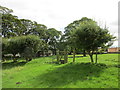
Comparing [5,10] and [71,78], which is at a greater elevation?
[5,10]

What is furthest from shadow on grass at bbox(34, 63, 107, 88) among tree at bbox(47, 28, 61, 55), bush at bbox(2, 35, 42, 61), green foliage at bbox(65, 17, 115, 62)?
tree at bbox(47, 28, 61, 55)

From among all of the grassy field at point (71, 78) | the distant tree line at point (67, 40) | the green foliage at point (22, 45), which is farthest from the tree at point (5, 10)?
the grassy field at point (71, 78)

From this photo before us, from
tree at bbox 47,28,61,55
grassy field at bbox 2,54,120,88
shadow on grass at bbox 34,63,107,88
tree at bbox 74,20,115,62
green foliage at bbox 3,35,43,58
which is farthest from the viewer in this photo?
tree at bbox 47,28,61,55

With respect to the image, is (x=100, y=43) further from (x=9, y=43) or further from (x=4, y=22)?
(x=4, y=22)

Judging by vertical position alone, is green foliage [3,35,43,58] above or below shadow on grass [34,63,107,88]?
above

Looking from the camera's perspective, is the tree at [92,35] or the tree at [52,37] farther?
the tree at [52,37]

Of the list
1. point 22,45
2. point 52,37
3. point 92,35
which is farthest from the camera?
point 52,37

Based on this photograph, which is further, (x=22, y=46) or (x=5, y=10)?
(x=5, y=10)

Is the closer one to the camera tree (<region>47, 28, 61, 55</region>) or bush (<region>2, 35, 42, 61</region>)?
bush (<region>2, 35, 42, 61</region>)

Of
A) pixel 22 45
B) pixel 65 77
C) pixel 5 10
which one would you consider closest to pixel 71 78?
pixel 65 77

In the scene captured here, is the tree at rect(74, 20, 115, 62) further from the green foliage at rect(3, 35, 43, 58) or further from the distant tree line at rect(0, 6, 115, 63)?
the green foliage at rect(3, 35, 43, 58)

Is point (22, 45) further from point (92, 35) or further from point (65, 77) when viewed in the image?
point (92, 35)

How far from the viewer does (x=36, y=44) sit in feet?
52.4

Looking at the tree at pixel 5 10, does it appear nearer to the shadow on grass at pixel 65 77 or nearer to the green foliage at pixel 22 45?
the green foliage at pixel 22 45
